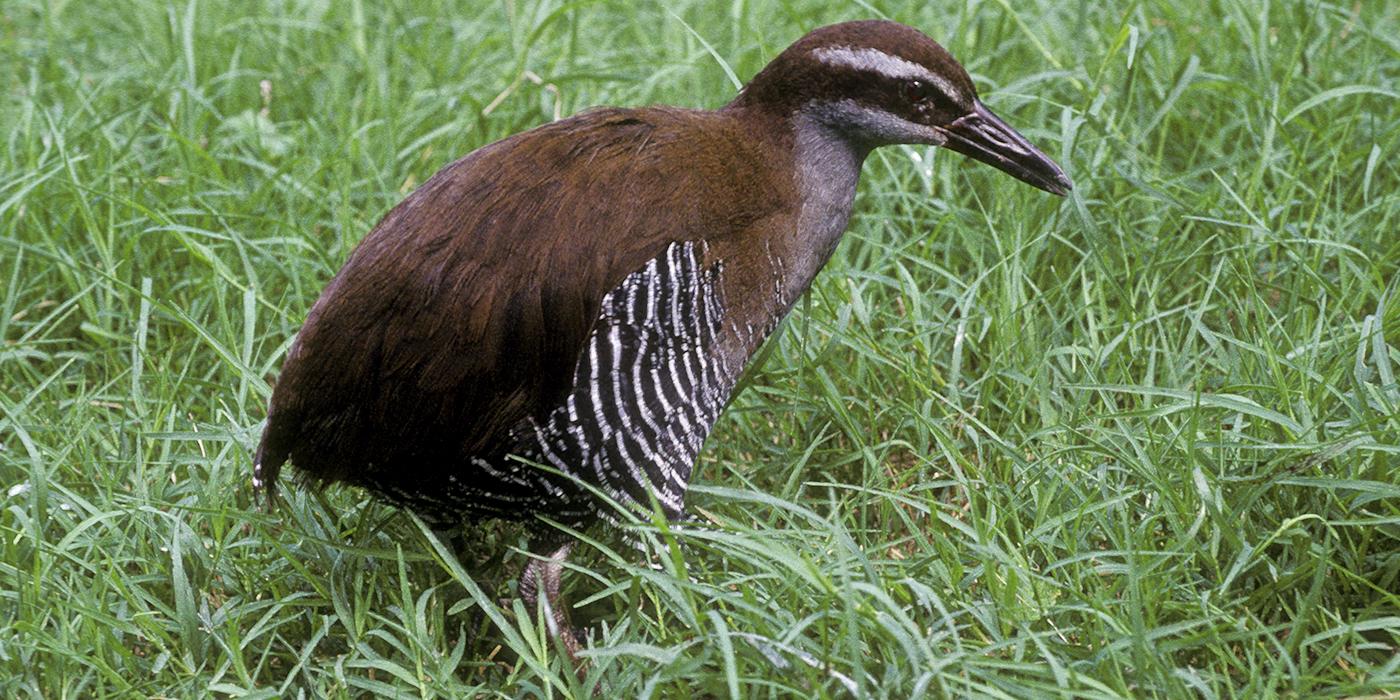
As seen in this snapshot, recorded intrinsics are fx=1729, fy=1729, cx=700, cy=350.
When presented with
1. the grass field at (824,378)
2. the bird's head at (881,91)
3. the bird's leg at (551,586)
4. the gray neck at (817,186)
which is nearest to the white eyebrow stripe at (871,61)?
the bird's head at (881,91)

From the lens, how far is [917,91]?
139 inches

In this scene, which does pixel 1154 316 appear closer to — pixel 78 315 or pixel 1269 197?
pixel 1269 197

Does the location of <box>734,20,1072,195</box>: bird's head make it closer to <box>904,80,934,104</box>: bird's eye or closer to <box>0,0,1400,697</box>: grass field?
<box>904,80,934,104</box>: bird's eye

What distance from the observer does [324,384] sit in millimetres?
3191

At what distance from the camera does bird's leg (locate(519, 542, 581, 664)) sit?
3.44m

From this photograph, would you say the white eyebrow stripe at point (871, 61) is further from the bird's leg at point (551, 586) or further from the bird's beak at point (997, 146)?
the bird's leg at point (551, 586)

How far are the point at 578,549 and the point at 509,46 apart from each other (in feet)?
7.10

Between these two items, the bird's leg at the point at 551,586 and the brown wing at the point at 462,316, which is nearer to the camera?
the brown wing at the point at 462,316

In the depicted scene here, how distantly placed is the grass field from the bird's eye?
0.60 meters

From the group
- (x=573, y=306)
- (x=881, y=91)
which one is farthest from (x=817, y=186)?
(x=573, y=306)

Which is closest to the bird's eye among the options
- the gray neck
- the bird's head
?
the bird's head

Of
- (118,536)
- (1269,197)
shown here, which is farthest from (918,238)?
(118,536)

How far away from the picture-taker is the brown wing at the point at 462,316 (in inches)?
124

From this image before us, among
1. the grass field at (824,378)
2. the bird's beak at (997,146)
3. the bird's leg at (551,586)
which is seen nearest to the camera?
the grass field at (824,378)
